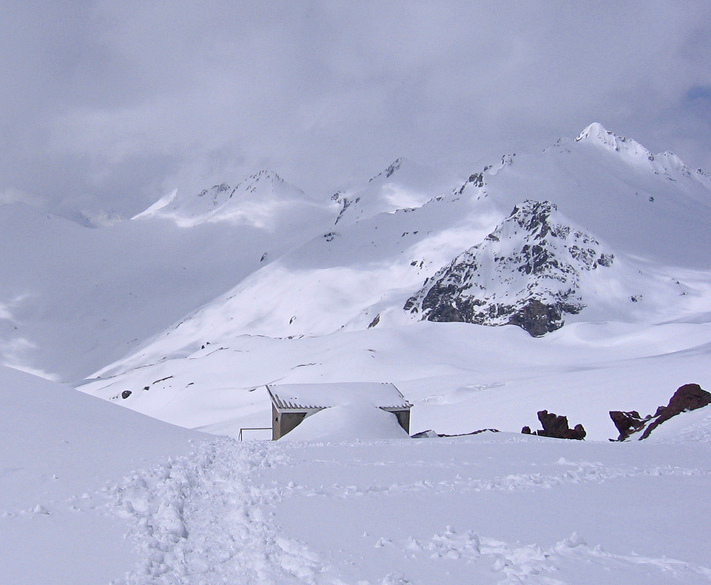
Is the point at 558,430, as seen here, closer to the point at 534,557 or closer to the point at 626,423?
the point at 626,423

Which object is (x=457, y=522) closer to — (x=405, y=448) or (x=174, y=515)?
(x=174, y=515)

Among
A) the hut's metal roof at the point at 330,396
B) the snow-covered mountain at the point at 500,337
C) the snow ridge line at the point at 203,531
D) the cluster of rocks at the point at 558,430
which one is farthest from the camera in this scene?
the snow-covered mountain at the point at 500,337

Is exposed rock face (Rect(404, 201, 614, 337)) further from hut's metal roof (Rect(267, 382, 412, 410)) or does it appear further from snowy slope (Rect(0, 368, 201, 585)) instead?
snowy slope (Rect(0, 368, 201, 585))

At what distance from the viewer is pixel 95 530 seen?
8156 millimetres

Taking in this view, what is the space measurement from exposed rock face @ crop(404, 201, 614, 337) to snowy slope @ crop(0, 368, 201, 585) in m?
129

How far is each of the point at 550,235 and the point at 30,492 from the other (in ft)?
517

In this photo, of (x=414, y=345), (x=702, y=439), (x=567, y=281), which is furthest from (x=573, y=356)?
(x=567, y=281)

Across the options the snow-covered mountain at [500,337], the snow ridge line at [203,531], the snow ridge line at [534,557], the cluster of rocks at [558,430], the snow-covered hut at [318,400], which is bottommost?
the snow ridge line at [534,557]

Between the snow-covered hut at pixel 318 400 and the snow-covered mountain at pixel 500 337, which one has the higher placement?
the snow-covered mountain at pixel 500 337

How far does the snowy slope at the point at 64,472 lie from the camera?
712 centimetres

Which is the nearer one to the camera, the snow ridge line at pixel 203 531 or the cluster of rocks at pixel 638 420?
the snow ridge line at pixel 203 531

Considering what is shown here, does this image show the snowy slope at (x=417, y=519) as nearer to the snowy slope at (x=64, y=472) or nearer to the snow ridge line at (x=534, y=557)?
the snow ridge line at (x=534, y=557)

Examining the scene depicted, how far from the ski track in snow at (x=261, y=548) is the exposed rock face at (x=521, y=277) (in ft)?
433

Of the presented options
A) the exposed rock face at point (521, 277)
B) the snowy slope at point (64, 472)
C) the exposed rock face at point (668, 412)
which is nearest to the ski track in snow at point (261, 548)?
the snowy slope at point (64, 472)
